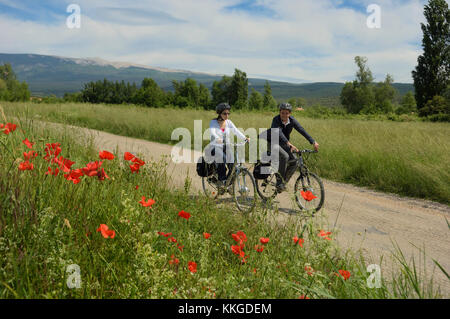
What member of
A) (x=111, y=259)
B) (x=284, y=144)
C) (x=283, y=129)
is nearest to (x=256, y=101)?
(x=283, y=129)

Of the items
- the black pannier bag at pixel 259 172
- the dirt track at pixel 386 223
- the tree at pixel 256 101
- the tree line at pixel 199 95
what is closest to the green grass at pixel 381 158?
the dirt track at pixel 386 223

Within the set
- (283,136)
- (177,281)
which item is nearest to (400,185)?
(283,136)

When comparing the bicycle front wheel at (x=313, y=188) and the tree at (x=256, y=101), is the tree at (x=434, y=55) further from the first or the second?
the bicycle front wheel at (x=313, y=188)

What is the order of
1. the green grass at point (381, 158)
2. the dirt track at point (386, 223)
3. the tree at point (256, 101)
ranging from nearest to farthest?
the dirt track at point (386, 223)
the green grass at point (381, 158)
the tree at point (256, 101)

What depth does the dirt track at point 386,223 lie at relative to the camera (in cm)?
434

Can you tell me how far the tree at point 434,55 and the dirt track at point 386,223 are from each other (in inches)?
1494

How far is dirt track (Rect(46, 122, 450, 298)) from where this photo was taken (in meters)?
4.34

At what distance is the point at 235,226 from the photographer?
421cm

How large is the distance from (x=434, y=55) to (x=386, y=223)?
43584 mm

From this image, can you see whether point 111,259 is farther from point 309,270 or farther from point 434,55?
point 434,55

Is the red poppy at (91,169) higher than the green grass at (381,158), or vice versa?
the red poppy at (91,169)

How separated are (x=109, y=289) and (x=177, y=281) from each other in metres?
0.43

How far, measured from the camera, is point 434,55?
41.1 metres
